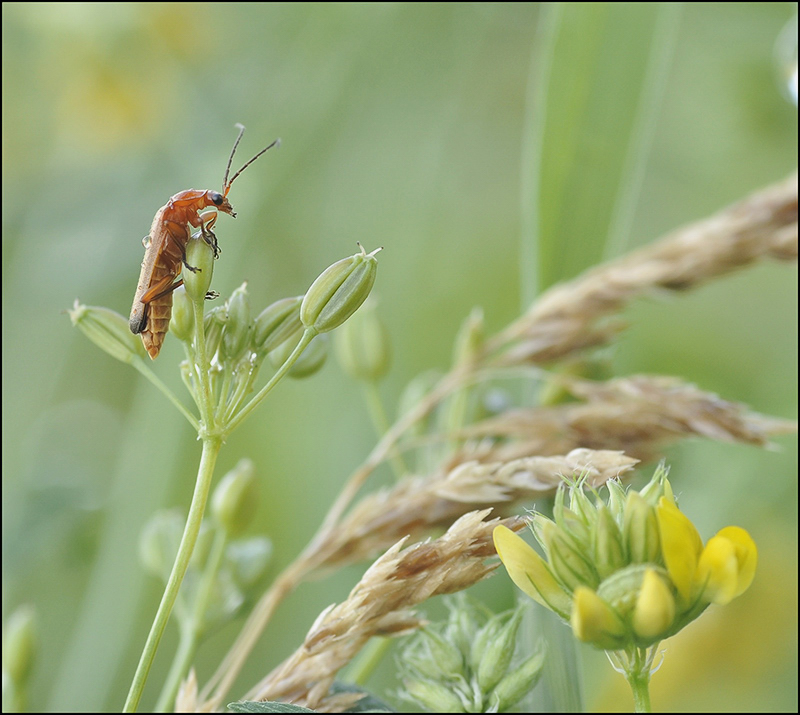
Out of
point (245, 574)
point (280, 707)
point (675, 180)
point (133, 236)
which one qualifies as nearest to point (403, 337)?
point (133, 236)

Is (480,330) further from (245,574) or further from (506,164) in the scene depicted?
(506,164)

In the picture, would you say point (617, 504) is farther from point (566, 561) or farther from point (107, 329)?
point (107, 329)

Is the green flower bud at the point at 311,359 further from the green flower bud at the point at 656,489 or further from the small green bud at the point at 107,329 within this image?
the green flower bud at the point at 656,489

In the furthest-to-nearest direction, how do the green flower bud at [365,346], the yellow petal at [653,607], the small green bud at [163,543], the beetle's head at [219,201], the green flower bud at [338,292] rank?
1. the green flower bud at [365,346]
2. the small green bud at [163,543]
3. the beetle's head at [219,201]
4. the green flower bud at [338,292]
5. the yellow petal at [653,607]

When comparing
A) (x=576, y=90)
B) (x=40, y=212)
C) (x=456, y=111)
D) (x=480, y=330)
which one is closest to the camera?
(x=480, y=330)

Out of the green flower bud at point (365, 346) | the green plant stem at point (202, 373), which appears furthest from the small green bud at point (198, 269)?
the green flower bud at point (365, 346)
